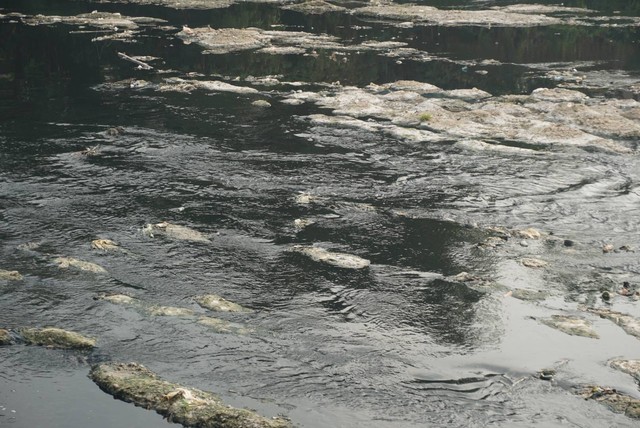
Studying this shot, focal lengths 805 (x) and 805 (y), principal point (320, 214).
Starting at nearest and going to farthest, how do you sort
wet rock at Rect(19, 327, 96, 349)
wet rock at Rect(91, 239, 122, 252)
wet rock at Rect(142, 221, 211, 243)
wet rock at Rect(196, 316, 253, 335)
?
wet rock at Rect(19, 327, 96, 349), wet rock at Rect(196, 316, 253, 335), wet rock at Rect(91, 239, 122, 252), wet rock at Rect(142, 221, 211, 243)

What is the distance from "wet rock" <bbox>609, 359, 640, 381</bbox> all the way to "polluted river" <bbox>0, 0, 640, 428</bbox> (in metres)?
0.08

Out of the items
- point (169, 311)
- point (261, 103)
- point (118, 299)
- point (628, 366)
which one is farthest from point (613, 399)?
point (261, 103)

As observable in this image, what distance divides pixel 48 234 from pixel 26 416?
6.97 metres

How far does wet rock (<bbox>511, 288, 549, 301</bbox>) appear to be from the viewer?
14.6 meters

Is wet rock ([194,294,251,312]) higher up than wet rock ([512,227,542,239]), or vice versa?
wet rock ([512,227,542,239])

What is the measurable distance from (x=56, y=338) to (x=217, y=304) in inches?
110

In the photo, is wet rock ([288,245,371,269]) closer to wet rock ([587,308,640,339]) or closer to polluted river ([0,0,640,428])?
polluted river ([0,0,640,428])

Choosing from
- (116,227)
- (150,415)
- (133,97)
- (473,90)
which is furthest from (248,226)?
(473,90)

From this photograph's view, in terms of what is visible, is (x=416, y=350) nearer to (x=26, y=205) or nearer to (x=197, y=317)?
(x=197, y=317)

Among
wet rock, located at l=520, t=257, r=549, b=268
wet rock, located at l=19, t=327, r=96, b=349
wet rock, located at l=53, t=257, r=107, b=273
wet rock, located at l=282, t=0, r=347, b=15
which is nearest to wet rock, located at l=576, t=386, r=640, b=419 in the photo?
wet rock, located at l=520, t=257, r=549, b=268

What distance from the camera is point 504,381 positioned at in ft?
39.1

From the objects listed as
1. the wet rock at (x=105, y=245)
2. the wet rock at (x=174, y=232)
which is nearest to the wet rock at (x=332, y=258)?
the wet rock at (x=174, y=232)

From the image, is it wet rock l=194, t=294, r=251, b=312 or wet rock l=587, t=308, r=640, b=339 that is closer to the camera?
wet rock l=587, t=308, r=640, b=339

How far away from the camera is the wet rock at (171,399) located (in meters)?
10.5
